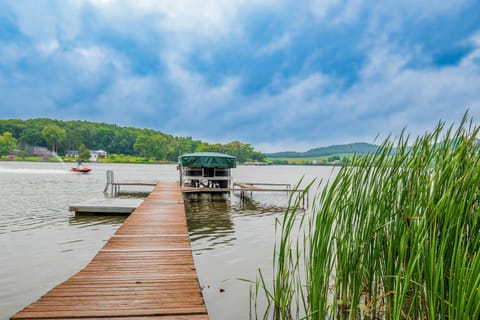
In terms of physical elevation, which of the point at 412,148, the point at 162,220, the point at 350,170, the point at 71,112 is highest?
the point at 71,112

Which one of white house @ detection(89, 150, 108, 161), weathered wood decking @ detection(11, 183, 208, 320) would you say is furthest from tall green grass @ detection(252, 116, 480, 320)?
white house @ detection(89, 150, 108, 161)

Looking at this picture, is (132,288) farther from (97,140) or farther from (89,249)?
(97,140)

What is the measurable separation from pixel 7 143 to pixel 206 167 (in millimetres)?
95982

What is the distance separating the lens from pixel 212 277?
5.88 meters

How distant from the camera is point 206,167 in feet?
68.9

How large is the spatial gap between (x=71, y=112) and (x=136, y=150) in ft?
227

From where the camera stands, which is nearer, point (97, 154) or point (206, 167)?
point (206, 167)

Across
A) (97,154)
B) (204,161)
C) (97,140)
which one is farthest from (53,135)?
(204,161)

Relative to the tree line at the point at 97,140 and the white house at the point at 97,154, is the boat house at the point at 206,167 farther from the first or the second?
the white house at the point at 97,154

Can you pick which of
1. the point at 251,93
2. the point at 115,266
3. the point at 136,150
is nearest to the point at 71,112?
the point at 136,150

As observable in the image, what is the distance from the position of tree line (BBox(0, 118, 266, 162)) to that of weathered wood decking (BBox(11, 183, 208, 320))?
79461 mm

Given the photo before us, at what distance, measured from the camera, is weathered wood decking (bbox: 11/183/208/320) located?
2715mm

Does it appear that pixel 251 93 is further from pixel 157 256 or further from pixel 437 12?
pixel 157 256

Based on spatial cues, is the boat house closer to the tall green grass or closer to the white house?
the tall green grass
